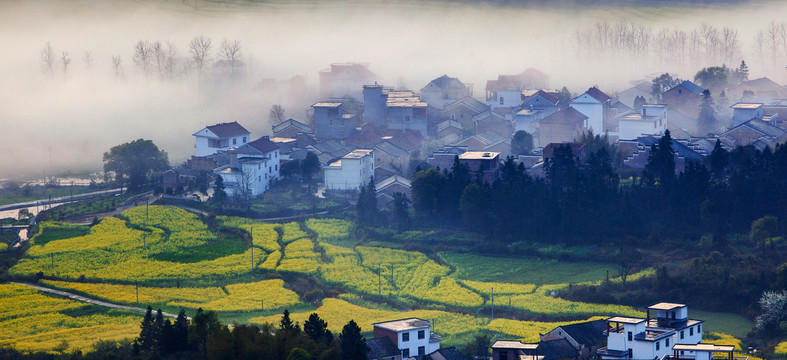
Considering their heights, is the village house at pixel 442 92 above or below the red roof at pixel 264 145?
above

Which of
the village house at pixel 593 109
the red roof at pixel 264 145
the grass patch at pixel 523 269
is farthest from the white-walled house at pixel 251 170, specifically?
the village house at pixel 593 109

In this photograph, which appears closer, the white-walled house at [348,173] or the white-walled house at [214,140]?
the white-walled house at [348,173]

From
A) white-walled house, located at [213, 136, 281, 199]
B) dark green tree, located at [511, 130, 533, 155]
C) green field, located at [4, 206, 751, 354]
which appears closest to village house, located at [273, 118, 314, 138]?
white-walled house, located at [213, 136, 281, 199]

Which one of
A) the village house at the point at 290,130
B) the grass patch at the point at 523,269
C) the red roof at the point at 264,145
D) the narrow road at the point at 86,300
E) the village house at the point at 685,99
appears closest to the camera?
the narrow road at the point at 86,300

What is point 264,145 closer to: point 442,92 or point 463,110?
point 463,110

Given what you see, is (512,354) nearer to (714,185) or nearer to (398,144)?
(714,185)

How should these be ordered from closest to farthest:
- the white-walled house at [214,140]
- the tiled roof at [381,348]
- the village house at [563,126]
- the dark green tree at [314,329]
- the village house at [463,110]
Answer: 1. the dark green tree at [314,329]
2. the tiled roof at [381,348]
3. the village house at [563,126]
4. the white-walled house at [214,140]
5. the village house at [463,110]

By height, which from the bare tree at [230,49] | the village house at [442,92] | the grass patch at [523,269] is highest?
the bare tree at [230,49]

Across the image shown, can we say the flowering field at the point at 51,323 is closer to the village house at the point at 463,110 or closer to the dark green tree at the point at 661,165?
the dark green tree at the point at 661,165
